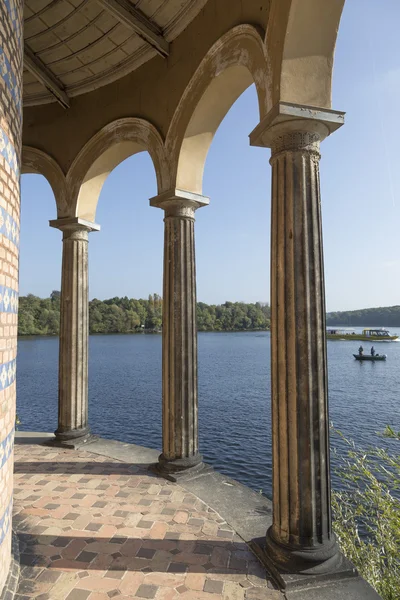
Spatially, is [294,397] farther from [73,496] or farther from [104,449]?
[104,449]

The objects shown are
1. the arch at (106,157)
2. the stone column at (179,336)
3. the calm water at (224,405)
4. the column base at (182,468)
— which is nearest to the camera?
the column base at (182,468)

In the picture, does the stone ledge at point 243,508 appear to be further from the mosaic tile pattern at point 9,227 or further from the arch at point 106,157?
Result: the arch at point 106,157

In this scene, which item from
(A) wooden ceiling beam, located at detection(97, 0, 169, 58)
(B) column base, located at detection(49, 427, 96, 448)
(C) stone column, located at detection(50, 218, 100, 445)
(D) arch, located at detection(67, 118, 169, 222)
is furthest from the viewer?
(C) stone column, located at detection(50, 218, 100, 445)

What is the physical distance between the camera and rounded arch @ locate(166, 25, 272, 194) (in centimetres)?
474

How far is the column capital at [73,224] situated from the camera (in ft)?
27.7

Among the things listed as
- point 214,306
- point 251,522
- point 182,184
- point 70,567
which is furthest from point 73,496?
point 214,306

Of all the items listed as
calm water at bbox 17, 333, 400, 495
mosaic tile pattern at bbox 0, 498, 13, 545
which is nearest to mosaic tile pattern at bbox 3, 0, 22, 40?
mosaic tile pattern at bbox 0, 498, 13, 545

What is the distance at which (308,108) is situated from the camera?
409 cm

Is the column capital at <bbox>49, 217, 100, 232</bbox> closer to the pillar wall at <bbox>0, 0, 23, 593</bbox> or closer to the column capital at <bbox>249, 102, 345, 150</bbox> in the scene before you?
the pillar wall at <bbox>0, 0, 23, 593</bbox>

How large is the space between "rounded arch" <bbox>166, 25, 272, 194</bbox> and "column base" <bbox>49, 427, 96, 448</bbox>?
5205mm

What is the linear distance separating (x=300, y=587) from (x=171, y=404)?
329cm

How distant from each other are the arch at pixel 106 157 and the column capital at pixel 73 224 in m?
0.15

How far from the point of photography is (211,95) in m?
6.09

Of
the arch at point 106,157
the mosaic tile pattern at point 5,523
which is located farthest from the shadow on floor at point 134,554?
the arch at point 106,157
